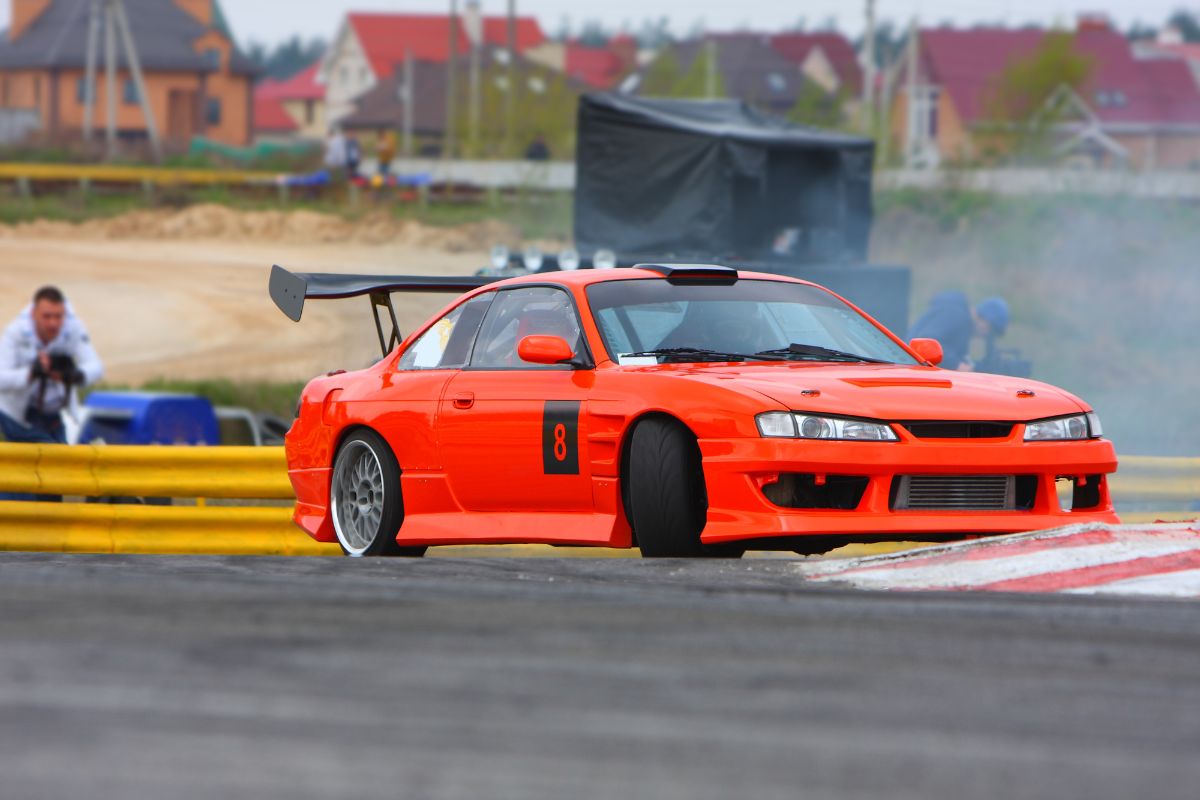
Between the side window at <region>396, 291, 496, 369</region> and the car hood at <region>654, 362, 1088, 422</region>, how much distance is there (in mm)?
1279

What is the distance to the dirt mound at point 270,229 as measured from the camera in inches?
1806

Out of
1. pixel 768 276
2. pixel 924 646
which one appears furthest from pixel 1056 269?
pixel 924 646

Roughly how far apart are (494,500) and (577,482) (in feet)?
1.78

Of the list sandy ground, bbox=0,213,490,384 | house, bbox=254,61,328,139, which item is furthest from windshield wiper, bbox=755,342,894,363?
house, bbox=254,61,328,139

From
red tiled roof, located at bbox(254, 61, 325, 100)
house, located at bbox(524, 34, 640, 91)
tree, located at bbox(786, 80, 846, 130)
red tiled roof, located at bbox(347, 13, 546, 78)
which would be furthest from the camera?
red tiled roof, located at bbox(254, 61, 325, 100)

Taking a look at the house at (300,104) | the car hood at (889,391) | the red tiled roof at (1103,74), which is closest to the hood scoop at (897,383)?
the car hood at (889,391)

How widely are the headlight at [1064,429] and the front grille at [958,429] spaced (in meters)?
0.12

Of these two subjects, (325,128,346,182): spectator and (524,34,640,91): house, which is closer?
(325,128,346,182): spectator

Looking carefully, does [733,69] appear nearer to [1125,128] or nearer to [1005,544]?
[1125,128]

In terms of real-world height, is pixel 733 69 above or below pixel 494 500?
above

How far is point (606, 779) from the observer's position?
13.0ft

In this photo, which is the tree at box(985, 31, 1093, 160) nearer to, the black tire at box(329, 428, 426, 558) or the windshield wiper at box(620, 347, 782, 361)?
the black tire at box(329, 428, 426, 558)

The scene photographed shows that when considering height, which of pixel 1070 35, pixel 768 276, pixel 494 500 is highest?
pixel 1070 35

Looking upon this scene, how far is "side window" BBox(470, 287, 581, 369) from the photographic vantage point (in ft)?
29.9
